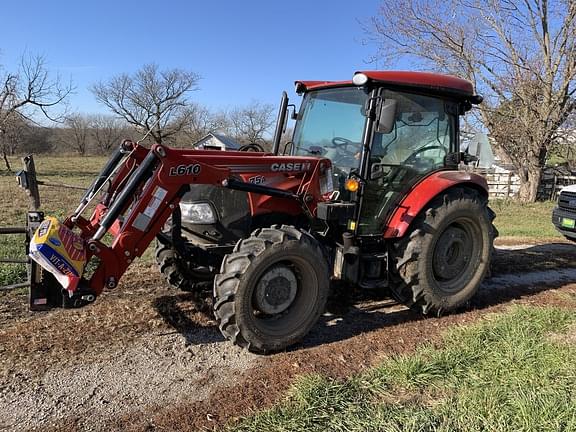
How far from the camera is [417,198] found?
4.70m

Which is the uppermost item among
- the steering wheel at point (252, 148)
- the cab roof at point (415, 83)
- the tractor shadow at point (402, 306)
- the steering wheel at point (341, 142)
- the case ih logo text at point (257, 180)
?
the cab roof at point (415, 83)

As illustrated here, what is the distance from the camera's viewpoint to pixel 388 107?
4207 millimetres

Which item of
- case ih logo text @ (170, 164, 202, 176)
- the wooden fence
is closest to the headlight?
case ih logo text @ (170, 164, 202, 176)

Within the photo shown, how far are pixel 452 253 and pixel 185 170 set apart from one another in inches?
117

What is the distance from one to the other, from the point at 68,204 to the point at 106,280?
421 inches

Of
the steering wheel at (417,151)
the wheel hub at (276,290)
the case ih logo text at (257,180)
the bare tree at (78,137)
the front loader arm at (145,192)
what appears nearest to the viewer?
the front loader arm at (145,192)

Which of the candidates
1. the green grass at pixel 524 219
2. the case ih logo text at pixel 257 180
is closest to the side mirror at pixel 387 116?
the case ih logo text at pixel 257 180

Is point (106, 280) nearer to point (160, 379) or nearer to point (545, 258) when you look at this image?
point (160, 379)

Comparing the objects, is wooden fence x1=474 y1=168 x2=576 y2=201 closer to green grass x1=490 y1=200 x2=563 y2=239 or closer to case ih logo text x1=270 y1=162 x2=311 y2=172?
green grass x1=490 y1=200 x2=563 y2=239

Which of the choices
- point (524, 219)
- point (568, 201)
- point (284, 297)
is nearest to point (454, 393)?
point (284, 297)

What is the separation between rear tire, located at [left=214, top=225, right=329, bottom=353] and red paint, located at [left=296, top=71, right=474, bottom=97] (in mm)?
1652

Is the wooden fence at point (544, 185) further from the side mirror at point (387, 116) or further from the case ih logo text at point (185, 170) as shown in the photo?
the case ih logo text at point (185, 170)

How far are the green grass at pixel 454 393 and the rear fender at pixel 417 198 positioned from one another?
1098 millimetres

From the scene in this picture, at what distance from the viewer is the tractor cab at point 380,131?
4.46 m
